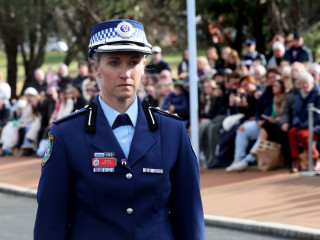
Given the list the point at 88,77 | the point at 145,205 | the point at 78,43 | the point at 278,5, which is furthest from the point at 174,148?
the point at 78,43

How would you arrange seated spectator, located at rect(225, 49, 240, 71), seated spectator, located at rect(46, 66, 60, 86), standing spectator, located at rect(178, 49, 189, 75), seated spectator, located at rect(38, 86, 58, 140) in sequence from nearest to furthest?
seated spectator, located at rect(225, 49, 240, 71) → seated spectator, located at rect(38, 86, 58, 140) → standing spectator, located at rect(178, 49, 189, 75) → seated spectator, located at rect(46, 66, 60, 86)

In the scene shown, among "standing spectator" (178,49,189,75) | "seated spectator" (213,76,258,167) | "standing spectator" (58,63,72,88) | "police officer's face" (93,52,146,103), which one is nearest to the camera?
"police officer's face" (93,52,146,103)

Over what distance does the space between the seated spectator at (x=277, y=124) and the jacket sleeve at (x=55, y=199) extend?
9918 mm

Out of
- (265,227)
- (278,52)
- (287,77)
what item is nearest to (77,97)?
(278,52)

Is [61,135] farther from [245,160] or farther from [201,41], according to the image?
[201,41]

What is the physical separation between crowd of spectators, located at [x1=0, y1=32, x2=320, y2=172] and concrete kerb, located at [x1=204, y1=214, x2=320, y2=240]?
8.64ft

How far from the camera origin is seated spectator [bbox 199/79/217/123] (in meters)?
14.6

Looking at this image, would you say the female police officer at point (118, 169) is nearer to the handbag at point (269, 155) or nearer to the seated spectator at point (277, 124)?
the handbag at point (269, 155)

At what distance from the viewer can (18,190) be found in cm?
1312

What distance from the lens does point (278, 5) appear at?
69.4ft

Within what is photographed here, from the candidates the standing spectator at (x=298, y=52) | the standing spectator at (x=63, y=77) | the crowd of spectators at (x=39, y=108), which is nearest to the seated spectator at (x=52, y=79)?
the crowd of spectators at (x=39, y=108)

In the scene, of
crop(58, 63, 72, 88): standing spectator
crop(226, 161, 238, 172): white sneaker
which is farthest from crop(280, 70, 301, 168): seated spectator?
crop(58, 63, 72, 88): standing spectator

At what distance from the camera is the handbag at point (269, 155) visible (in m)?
12.7

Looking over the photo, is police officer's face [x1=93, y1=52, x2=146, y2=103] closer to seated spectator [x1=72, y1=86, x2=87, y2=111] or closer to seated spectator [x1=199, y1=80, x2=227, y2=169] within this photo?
seated spectator [x1=199, y1=80, x2=227, y2=169]
